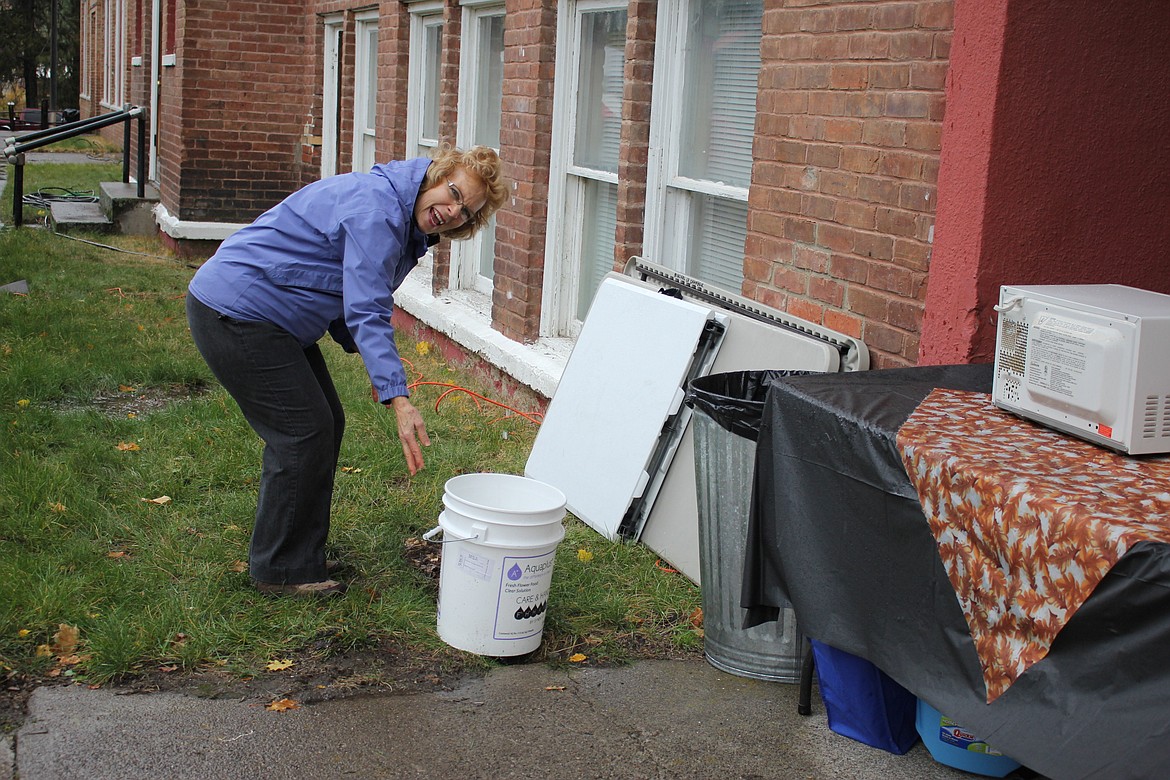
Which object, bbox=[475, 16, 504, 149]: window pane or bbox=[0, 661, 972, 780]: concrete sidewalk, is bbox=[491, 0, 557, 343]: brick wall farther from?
bbox=[0, 661, 972, 780]: concrete sidewalk

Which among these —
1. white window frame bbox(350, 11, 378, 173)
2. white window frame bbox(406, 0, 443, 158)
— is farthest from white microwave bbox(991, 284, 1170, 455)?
white window frame bbox(350, 11, 378, 173)

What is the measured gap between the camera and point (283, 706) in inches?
141

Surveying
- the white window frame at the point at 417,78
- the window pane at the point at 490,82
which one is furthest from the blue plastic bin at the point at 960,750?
the white window frame at the point at 417,78

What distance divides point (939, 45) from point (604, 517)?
2.29m

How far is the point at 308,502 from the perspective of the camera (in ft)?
13.7

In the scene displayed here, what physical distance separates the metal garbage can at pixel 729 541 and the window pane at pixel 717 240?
1583mm

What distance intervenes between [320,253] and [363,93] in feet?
24.7

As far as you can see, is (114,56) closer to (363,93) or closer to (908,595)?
(363,93)

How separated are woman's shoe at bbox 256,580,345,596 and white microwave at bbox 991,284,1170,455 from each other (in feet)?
7.85

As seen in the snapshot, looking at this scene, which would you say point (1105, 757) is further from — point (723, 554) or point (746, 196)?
point (746, 196)

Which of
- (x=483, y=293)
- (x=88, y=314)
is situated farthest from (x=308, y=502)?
(x=88, y=314)

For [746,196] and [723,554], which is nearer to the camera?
[723,554]

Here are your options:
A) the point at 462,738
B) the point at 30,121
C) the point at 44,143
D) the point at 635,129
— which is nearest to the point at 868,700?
the point at 462,738

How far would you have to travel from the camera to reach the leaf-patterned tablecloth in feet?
7.93
